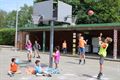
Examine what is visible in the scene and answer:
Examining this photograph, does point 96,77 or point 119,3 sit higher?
point 119,3

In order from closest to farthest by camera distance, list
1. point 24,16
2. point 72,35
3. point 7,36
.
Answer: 1. point 72,35
2. point 7,36
3. point 24,16

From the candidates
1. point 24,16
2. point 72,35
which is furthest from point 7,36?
point 24,16

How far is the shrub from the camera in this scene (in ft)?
179

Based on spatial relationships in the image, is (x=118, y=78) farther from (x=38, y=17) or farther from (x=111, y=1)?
(x=111, y=1)

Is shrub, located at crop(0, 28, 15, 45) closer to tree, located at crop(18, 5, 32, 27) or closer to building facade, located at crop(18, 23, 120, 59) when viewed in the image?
building facade, located at crop(18, 23, 120, 59)

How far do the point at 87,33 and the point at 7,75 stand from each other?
23.0 m

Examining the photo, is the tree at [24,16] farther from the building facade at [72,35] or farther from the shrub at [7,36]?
the building facade at [72,35]

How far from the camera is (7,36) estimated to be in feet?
182

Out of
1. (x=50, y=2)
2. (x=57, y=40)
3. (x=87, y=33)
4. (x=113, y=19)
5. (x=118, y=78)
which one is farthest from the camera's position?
(x=113, y=19)

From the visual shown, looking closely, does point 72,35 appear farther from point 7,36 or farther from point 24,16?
point 24,16

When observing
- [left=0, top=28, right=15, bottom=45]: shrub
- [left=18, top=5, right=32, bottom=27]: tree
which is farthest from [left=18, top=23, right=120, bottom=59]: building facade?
[left=18, top=5, right=32, bottom=27]: tree

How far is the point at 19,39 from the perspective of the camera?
4338cm

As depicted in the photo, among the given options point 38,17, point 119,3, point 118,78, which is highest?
point 119,3

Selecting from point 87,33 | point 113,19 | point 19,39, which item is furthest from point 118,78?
point 113,19
